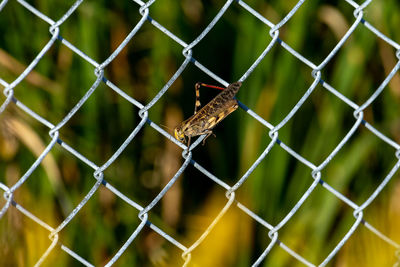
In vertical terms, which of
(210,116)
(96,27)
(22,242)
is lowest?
(22,242)

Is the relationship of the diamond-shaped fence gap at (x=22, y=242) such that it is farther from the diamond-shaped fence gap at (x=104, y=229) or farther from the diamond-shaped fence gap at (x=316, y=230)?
the diamond-shaped fence gap at (x=316, y=230)

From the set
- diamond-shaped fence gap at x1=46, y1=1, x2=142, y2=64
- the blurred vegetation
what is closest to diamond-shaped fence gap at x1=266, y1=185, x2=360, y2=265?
the blurred vegetation

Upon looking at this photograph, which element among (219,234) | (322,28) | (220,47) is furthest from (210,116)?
(322,28)

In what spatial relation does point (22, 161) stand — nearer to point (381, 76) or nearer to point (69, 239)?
point (69, 239)

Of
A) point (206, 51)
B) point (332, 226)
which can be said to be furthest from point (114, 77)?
point (332, 226)

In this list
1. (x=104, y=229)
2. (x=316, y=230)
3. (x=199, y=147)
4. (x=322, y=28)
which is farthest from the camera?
(x=322, y=28)

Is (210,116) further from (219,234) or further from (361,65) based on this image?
(361,65)

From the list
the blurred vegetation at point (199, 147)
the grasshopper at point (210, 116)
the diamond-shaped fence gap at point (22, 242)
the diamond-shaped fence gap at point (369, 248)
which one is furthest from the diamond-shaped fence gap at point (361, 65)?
the diamond-shaped fence gap at point (22, 242)

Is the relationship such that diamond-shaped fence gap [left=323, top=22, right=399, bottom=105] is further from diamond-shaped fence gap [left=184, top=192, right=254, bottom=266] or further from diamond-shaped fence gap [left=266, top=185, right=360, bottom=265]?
diamond-shaped fence gap [left=184, top=192, right=254, bottom=266]

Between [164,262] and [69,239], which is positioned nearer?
[69,239]
